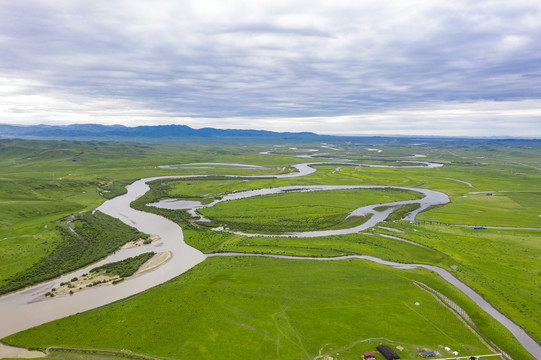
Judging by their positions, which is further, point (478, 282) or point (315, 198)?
point (315, 198)

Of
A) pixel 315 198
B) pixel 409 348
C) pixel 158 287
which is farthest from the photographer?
pixel 315 198

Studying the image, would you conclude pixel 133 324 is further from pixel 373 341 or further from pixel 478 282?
pixel 478 282

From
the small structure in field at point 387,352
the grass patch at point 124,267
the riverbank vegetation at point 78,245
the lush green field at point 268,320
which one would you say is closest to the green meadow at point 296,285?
the lush green field at point 268,320

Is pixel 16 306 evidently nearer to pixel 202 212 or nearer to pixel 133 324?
pixel 133 324

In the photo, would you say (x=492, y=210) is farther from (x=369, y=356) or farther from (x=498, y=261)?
(x=369, y=356)

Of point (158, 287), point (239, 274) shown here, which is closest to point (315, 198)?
point (239, 274)

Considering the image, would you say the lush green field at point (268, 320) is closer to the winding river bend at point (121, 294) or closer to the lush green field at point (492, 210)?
the winding river bend at point (121, 294)

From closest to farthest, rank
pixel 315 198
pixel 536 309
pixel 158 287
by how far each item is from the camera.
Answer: pixel 536 309 → pixel 158 287 → pixel 315 198
